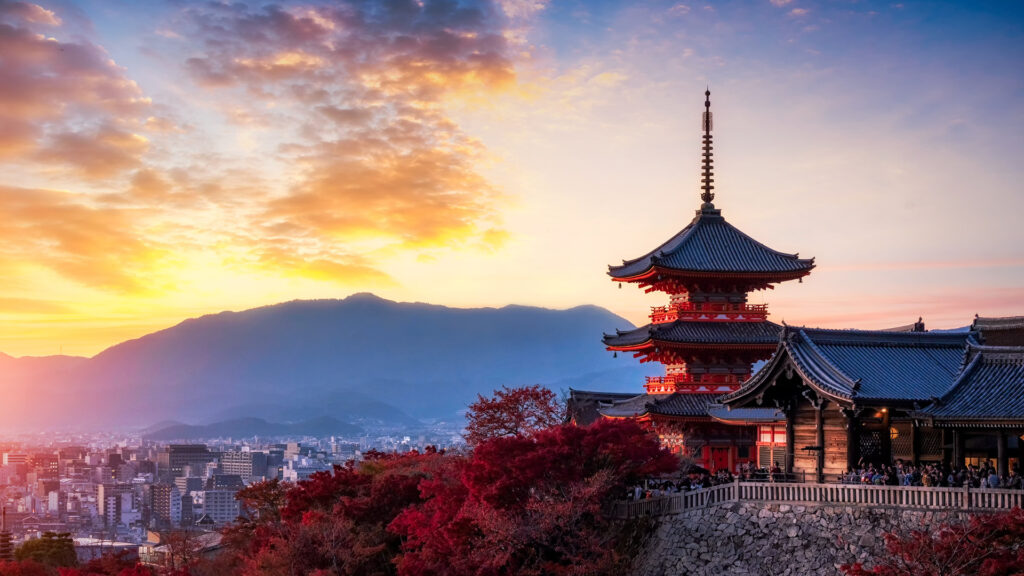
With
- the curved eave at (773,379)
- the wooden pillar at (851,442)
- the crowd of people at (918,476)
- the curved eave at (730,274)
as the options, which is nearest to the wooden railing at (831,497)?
the crowd of people at (918,476)

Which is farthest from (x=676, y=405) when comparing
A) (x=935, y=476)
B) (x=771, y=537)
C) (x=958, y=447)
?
(x=935, y=476)

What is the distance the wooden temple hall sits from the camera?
29.3 m

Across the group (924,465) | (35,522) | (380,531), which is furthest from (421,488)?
(35,522)

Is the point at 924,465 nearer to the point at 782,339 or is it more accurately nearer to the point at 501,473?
the point at 782,339

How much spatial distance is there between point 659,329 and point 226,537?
828 inches

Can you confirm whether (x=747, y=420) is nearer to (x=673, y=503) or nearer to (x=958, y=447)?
(x=673, y=503)

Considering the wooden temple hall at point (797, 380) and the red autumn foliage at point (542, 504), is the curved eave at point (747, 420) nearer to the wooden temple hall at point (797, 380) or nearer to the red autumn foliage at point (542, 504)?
the wooden temple hall at point (797, 380)

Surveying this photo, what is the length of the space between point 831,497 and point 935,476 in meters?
2.63

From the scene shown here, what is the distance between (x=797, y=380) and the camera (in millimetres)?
31969

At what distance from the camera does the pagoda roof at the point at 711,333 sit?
43.8 meters

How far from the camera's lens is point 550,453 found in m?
31.6

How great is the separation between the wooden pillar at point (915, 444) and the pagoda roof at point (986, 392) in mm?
1428

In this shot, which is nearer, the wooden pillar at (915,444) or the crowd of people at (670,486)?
the wooden pillar at (915,444)

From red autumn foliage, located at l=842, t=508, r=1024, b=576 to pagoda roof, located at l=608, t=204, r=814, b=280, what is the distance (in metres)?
20.9
